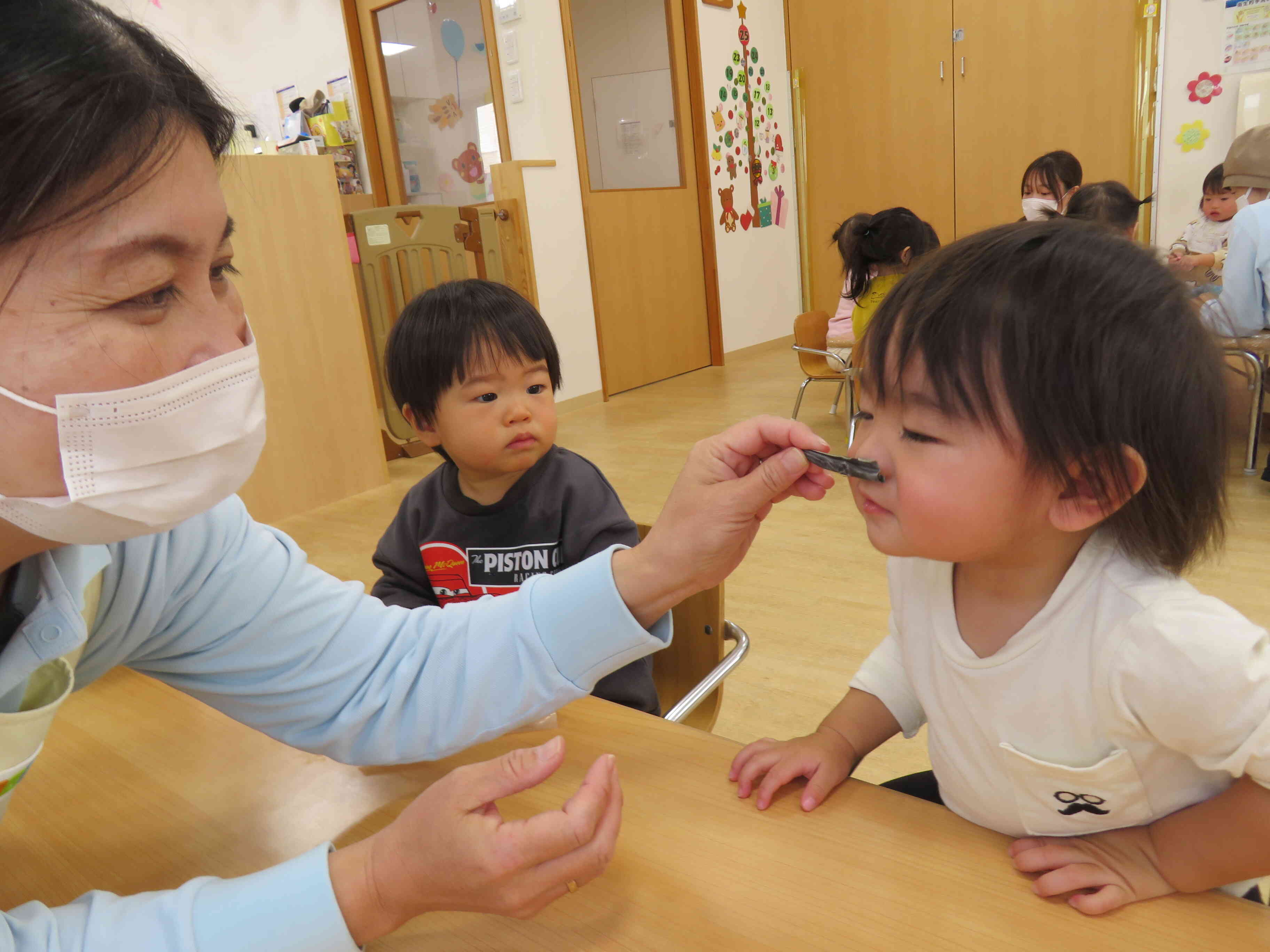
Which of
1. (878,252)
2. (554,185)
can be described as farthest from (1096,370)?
(554,185)

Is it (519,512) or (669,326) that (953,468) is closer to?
(519,512)

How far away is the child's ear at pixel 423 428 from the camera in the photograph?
140 centimetres

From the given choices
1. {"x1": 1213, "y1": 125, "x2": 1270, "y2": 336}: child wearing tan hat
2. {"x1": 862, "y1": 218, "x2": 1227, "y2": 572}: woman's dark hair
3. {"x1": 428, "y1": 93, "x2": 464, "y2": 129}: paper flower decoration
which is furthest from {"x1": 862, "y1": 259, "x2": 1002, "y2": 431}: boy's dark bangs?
{"x1": 428, "y1": 93, "x2": 464, "y2": 129}: paper flower decoration

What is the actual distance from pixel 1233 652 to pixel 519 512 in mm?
939

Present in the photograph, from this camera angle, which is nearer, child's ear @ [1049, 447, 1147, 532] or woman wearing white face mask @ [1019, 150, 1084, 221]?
child's ear @ [1049, 447, 1147, 532]

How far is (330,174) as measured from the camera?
3365 mm

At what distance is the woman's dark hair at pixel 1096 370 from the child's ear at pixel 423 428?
93 centimetres

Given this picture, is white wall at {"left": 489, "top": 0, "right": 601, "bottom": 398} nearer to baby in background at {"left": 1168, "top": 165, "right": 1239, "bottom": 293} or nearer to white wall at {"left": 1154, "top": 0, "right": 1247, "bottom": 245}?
baby in background at {"left": 1168, "top": 165, "right": 1239, "bottom": 293}

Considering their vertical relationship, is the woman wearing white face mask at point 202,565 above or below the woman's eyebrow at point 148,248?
below

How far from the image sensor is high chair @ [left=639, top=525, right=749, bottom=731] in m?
1.10

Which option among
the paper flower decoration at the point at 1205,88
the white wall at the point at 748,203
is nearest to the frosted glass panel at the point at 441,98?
the white wall at the point at 748,203

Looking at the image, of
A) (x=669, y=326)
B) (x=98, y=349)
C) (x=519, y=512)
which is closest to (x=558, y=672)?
(x=98, y=349)

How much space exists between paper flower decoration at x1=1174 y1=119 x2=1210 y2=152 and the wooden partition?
14.3ft

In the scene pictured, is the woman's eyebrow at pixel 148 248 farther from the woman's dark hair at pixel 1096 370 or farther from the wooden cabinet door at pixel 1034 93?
the wooden cabinet door at pixel 1034 93
